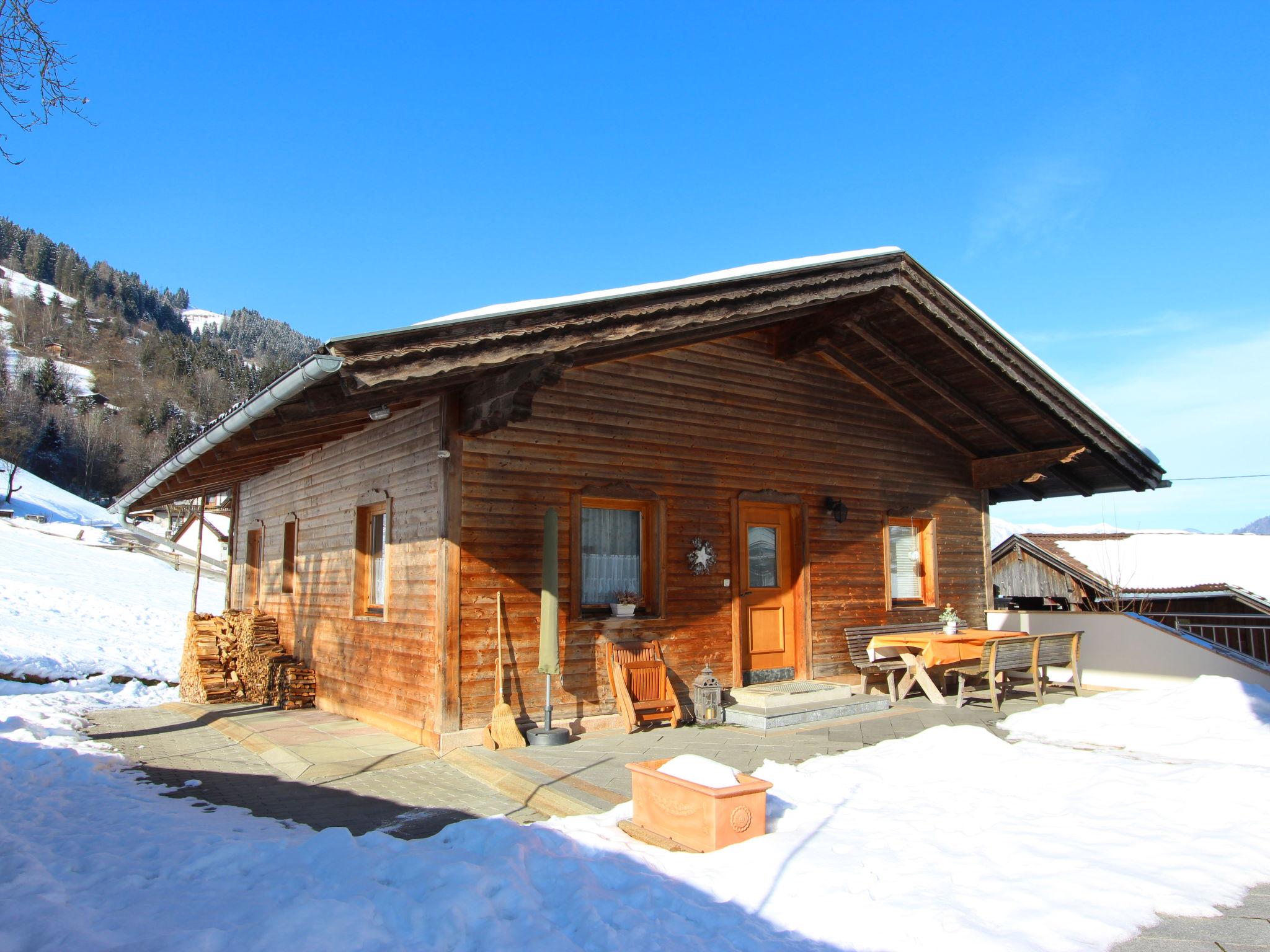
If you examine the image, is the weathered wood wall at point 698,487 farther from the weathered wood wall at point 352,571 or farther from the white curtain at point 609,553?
the weathered wood wall at point 352,571

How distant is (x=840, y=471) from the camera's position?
10.1 m

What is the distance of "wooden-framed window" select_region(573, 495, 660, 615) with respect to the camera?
7.95 m

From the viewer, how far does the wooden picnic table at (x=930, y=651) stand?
916 cm

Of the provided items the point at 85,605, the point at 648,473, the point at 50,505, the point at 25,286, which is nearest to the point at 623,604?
the point at 648,473

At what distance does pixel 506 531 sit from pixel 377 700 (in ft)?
7.98

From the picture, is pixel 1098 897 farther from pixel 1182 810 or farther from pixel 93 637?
pixel 93 637

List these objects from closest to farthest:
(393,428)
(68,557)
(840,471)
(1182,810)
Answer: (1182,810)
(393,428)
(840,471)
(68,557)

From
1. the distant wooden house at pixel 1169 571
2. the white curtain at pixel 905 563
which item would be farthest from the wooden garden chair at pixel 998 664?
the distant wooden house at pixel 1169 571

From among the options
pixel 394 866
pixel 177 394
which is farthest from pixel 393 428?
pixel 177 394

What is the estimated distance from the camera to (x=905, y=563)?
1084 centimetres

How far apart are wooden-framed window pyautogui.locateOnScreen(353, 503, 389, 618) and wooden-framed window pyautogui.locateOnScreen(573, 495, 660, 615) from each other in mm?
2372

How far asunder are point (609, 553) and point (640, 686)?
131 cm

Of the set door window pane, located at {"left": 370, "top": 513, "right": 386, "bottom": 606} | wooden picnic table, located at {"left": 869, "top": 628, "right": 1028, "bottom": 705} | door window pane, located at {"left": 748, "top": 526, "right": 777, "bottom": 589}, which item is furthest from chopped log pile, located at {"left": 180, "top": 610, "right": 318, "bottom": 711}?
wooden picnic table, located at {"left": 869, "top": 628, "right": 1028, "bottom": 705}

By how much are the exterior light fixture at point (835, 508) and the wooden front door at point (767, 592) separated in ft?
1.70
